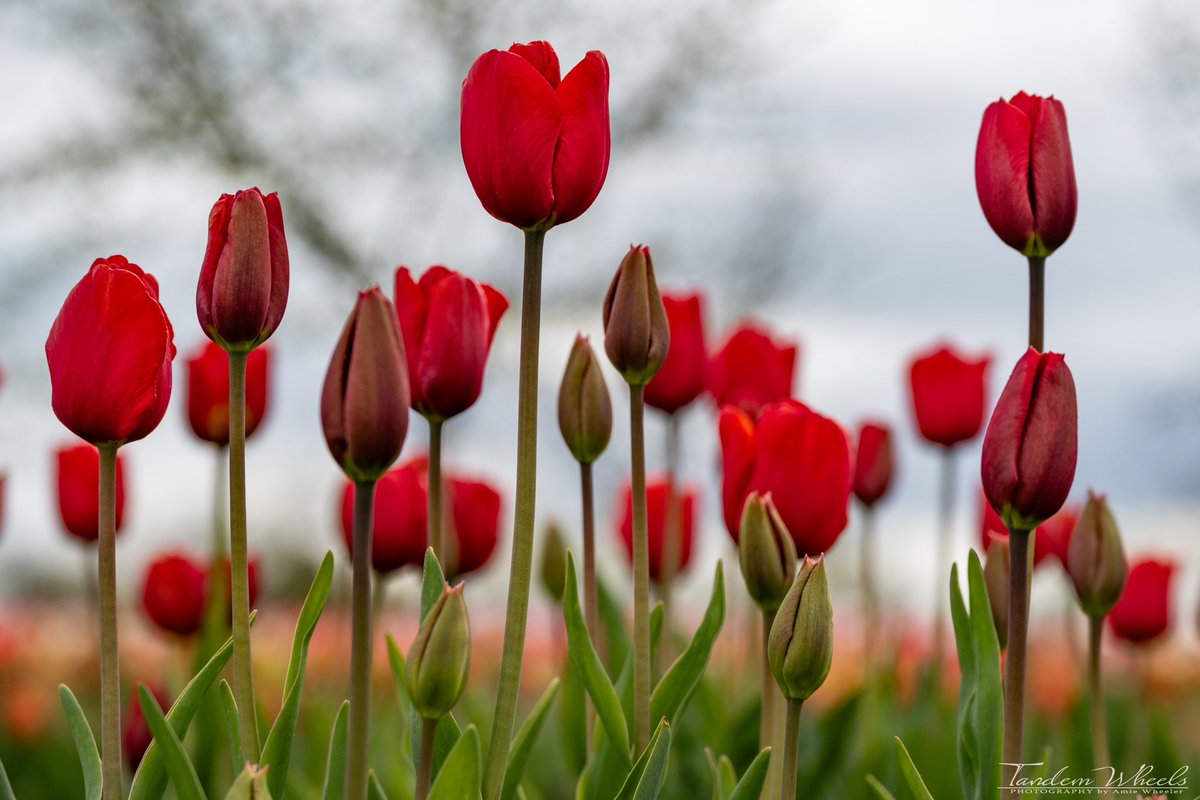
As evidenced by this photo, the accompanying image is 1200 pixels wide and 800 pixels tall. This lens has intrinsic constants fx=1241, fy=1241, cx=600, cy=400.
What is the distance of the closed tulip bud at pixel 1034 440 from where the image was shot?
0.82 metres

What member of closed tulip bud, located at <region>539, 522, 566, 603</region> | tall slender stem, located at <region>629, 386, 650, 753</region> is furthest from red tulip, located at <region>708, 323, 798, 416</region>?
tall slender stem, located at <region>629, 386, 650, 753</region>

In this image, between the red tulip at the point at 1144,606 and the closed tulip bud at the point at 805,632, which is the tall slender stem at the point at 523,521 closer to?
the closed tulip bud at the point at 805,632

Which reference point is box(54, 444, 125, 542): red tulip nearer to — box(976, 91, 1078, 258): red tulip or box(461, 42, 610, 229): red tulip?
box(461, 42, 610, 229): red tulip

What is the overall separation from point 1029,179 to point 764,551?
349 millimetres

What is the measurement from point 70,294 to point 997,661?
2.38 feet

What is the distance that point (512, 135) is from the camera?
806 mm

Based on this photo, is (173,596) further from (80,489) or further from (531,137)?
(531,137)

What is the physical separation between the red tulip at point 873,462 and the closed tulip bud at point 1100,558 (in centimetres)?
59

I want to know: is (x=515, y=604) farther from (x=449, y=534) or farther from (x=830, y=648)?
(x=449, y=534)

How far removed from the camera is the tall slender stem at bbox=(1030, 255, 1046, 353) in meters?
0.95

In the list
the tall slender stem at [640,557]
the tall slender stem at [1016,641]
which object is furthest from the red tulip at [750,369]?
the tall slender stem at [1016,641]

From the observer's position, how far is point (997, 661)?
96 cm

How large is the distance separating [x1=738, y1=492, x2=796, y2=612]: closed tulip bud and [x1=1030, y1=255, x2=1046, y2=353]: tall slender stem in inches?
9.5

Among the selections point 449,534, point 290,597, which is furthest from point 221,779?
point 290,597
